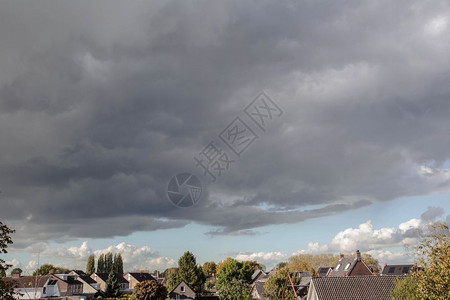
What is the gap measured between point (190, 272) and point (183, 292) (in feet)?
20.5

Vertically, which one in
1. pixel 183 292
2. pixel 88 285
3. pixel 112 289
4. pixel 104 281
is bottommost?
pixel 183 292

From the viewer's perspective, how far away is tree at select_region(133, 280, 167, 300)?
7750 centimetres

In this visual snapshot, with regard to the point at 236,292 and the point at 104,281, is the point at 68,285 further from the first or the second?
the point at 236,292

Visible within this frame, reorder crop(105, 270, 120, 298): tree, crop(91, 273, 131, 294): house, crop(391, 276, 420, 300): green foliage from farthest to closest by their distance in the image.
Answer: crop(91, 273, 131, 294): house
crop(105, 270, 120, 298): tree
crop(391, 276, 420, 300): green foliage

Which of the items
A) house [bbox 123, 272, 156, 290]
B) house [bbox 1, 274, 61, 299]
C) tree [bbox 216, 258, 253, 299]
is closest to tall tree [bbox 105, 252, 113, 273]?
house [bbox 123, 272, 156, 290]

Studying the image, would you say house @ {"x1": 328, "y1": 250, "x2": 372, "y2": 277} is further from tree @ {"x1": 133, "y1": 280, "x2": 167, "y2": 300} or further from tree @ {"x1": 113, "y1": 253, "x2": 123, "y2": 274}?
tree @ {"x1": 113, "y1": 253, "x2": 123, "y2": 274}

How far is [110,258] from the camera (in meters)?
174

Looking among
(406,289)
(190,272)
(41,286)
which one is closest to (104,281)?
(41,286)

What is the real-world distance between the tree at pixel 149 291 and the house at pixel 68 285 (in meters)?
49.4

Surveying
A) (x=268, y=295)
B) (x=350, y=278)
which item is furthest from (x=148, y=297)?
(x=350, y=278)

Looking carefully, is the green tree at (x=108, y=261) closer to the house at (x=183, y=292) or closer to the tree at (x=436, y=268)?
the house at (x=183, y=292)

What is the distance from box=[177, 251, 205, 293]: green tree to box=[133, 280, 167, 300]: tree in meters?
27.8

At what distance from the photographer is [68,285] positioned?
12056 cm

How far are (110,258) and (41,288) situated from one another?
7057cm
